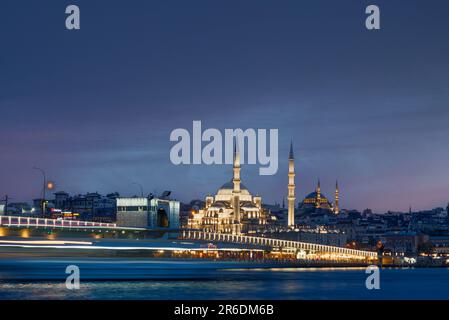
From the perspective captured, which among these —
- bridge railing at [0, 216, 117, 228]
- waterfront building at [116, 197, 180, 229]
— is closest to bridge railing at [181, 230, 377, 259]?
waterfront building at [116, 197, 180, 229]

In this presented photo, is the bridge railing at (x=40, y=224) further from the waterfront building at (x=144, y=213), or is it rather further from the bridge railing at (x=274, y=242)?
the bridge railing at (x=274, y=242)

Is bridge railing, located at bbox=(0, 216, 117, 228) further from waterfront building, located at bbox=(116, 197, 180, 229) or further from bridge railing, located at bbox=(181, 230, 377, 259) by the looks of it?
bridge railing, located at bbox=(181, 230, 377, 259)

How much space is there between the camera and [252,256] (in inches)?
6875

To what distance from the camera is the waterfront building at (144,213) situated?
155 m

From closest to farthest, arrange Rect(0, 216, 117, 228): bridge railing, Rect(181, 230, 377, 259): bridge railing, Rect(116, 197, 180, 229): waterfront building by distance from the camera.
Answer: Rect(0, 216, 117, 228): bridge railing, Rect(116, 197, 180, 229): waterfront building, Rect(181, 230, 377, 259): bridge railing

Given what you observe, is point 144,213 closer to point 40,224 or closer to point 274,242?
point 274,242

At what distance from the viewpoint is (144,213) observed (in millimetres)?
154875

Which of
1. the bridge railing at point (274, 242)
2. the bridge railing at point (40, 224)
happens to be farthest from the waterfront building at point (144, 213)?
the bridge railing at point (40, 224)

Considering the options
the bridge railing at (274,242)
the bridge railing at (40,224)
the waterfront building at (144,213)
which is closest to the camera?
the bridge railing at (40,224)

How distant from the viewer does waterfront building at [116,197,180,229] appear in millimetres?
154688

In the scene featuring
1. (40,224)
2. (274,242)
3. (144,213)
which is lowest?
(274,242)

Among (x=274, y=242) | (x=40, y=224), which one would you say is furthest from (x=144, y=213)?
(x=40, y=224)

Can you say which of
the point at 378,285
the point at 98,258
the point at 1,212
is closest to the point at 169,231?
the point at 98,258
